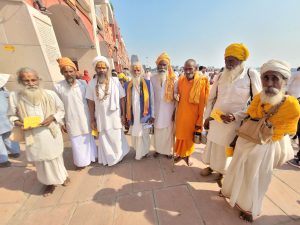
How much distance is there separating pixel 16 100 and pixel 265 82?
10.4 ft

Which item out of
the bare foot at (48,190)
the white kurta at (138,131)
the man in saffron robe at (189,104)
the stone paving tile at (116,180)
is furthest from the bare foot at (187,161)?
the bare foot at (48,190)

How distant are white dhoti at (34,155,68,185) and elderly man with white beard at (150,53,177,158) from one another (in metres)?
1.85

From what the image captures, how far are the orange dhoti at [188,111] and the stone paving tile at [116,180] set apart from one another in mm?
1219

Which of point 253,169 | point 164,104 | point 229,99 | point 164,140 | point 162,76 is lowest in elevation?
point 164,140

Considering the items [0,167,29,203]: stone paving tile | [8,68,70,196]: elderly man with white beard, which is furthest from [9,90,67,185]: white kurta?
[0,167,29,203]: stone paving tile

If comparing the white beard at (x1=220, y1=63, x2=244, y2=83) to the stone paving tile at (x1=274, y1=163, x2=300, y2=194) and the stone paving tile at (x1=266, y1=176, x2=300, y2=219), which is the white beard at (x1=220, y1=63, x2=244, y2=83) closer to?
the stone paving tile at (x1=266, y1=176, x2=300, y2=219)

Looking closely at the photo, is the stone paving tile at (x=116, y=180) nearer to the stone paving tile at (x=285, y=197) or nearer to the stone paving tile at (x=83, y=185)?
the stone paving tile at (x=83, y=185)

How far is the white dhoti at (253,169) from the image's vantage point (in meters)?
1.72

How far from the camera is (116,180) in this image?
2889 millimetres

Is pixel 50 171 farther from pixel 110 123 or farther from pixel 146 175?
pixel 146 175

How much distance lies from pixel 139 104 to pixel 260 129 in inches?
80.0

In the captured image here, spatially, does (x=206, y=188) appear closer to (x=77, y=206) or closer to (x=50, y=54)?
(x=77, y=206)

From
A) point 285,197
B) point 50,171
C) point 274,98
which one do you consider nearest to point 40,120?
point 50,171

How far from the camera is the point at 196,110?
2.79 metres
